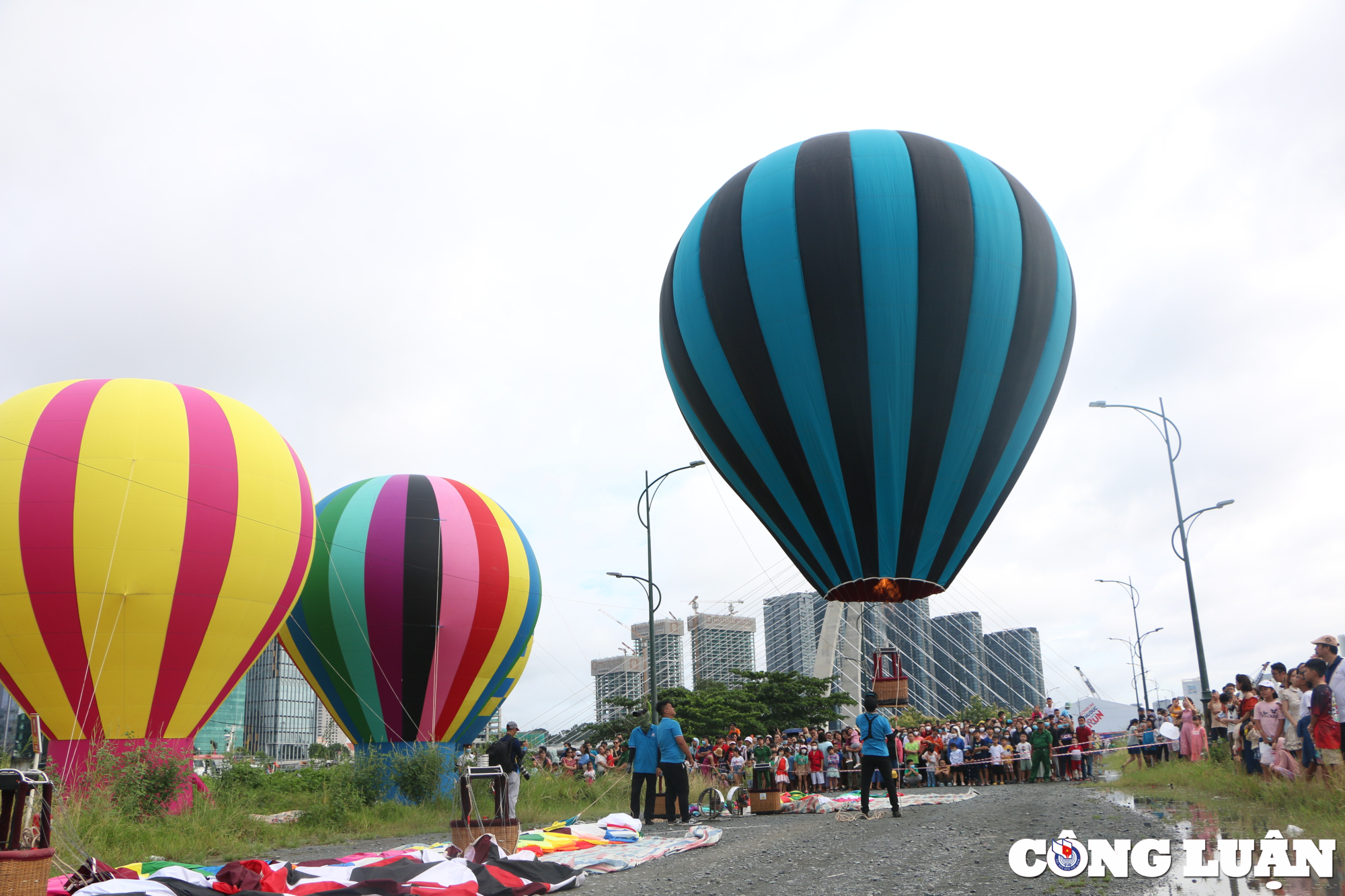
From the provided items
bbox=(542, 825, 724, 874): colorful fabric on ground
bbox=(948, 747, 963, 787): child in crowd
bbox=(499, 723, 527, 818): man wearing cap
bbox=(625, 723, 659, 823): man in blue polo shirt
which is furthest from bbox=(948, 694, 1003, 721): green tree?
bbox=(542, 825, 724, 874): colorful fabric on ground

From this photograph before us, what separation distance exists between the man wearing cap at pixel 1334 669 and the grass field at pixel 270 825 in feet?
27.9

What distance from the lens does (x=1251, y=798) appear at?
1009 cm

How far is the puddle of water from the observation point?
5434 millimetres

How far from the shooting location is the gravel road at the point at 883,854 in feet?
20.3

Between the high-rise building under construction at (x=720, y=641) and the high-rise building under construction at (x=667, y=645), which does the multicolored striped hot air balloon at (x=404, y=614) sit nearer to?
the high-rise building under construction at (x=667, y=645)

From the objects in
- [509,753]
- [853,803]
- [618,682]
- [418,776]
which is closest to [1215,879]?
[509,753]

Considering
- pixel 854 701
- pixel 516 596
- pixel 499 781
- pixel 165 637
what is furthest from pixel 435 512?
pixel 854 701

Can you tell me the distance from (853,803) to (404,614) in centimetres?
853

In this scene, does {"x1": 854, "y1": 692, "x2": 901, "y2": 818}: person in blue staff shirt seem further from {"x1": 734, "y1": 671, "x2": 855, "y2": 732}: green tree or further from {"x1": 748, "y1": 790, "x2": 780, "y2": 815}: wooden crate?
{"x1": 734, "y1": 671, "x2": 855, "y2": 732}: green tree

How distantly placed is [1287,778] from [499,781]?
787cm

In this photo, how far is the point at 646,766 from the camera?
1288cm

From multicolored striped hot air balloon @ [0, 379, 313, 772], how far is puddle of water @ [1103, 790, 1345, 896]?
11.5m

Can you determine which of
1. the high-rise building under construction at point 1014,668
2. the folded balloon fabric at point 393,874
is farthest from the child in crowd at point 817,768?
the high-rise building under construction at point 1014,668

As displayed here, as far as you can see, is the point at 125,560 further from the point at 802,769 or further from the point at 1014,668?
the point at 1014,668
